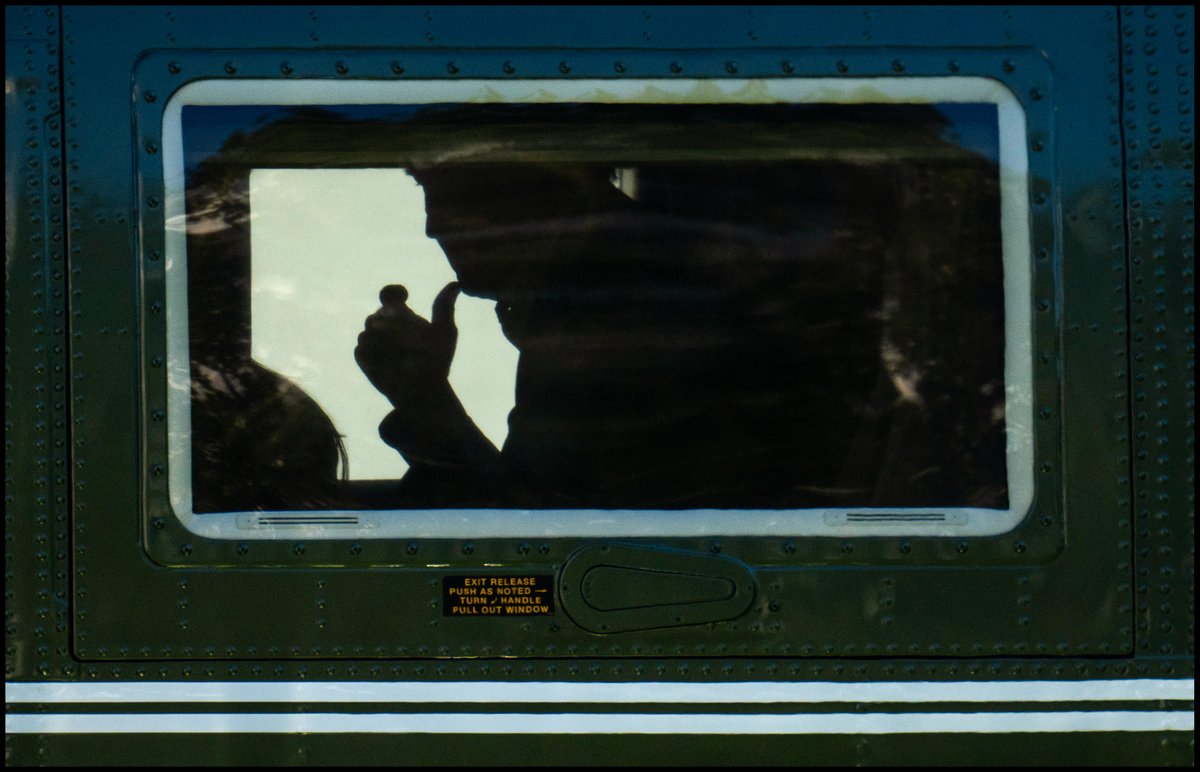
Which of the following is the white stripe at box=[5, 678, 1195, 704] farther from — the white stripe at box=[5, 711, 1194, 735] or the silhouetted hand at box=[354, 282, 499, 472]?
the silhouetted hand at box=[354, 282, 499, 472]

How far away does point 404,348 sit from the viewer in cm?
208

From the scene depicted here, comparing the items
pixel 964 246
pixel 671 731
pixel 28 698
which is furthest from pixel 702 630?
pixel 28 698

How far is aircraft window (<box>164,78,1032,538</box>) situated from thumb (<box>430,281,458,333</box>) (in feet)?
0.18

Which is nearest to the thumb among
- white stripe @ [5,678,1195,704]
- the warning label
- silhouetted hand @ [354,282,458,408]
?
silhouetted hand @ [354,282,458,408]

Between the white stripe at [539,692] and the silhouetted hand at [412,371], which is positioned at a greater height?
the silhouetted hand at [412,371]

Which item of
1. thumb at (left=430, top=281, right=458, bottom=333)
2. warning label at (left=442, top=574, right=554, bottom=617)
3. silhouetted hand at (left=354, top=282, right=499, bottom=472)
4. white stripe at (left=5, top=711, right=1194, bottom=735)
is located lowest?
white stripe at (left=5, top=711, right=1194, bottom=735)

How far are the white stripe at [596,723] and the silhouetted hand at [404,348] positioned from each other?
70cm

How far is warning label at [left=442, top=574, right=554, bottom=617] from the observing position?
79.0 inches

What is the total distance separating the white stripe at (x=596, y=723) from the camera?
2000 mm

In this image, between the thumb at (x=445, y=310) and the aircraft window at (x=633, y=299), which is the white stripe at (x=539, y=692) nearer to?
the aircraft window at (x=633, y=299)

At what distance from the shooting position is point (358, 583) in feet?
6.60

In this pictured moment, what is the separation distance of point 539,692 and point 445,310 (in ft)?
2.84

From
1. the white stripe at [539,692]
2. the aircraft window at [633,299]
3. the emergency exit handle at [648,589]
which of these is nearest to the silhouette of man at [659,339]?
the aircraft window at [633,299]

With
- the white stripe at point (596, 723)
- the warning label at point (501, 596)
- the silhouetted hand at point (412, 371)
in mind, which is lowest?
the white stripe at point (596, 723)
